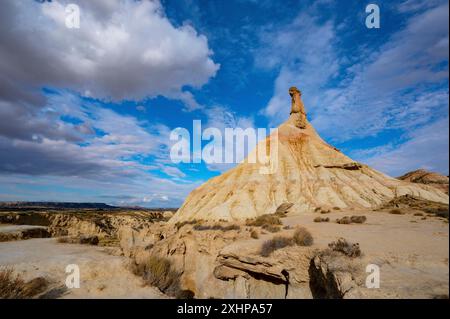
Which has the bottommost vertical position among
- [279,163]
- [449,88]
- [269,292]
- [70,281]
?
[269,292]

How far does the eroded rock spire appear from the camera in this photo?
137 ft

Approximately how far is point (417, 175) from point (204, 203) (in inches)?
1118

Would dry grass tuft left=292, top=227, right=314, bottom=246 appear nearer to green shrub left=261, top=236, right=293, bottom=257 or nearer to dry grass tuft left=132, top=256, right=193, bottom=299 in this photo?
green shrub left=261, top=236, right=293, bottom=257

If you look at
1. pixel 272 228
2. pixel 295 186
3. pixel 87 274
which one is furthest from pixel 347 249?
pixel 295 186

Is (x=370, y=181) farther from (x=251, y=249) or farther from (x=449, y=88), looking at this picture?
(x=449, y=88)

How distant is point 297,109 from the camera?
4356cm

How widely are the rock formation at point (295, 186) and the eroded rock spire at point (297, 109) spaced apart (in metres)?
3.35

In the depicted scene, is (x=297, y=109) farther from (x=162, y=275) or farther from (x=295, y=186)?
(x=162, y=275)

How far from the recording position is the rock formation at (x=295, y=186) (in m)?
26.2

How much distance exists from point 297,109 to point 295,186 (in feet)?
60.2

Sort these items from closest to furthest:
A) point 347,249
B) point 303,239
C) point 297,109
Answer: point 347,249
point 303,239
point 297,109
